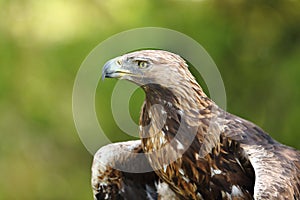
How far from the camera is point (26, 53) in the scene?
12.0 meters

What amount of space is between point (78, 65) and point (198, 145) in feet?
19.8

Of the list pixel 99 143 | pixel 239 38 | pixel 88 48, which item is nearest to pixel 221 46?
pixel 239 38

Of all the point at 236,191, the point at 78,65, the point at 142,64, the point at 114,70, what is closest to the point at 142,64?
the point at 142,64

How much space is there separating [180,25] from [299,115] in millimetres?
1984

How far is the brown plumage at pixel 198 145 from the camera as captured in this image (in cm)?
469

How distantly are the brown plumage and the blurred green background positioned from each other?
3.40m

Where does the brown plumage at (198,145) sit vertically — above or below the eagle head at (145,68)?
below

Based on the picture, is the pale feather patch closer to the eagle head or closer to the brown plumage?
the brown plumage

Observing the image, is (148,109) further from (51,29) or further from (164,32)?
(51,29)

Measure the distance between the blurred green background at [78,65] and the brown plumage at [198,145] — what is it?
340cm

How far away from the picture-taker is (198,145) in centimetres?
482

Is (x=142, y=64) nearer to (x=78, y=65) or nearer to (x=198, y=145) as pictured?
(x=198, y=145)

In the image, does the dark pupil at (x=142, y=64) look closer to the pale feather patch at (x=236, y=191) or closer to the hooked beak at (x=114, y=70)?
the hooked beak at (x=114, y=70)

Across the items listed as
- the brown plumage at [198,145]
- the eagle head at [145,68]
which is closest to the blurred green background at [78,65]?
the brown plumage at [198,145]
